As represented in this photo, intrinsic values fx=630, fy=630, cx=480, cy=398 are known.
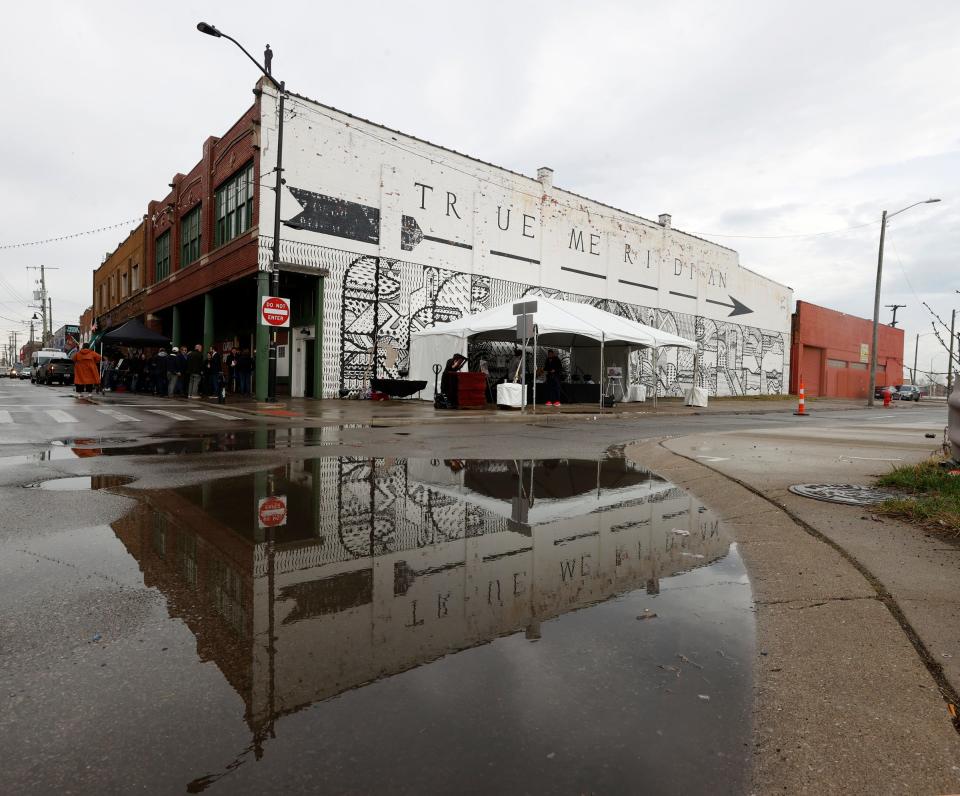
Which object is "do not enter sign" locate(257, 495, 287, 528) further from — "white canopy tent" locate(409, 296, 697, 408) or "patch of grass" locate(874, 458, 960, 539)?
"white canopy tent" locate(409, 296, 697, 408)

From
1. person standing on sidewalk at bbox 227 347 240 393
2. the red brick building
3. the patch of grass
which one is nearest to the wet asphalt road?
the patch of grass

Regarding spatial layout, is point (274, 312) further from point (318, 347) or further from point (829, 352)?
point (829, 352)

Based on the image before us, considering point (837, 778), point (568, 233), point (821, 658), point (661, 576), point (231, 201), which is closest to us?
point (837, 778)

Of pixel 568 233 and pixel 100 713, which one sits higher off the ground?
pixel 568 233

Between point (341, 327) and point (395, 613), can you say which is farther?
point (341, 327)

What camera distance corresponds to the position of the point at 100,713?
6.68 feet

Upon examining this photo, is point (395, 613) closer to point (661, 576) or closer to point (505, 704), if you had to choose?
point (505, 704)

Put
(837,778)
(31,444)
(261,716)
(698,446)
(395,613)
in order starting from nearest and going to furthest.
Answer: (837,778) < (261,716) < (395,613) < (31,444) < (698,446)

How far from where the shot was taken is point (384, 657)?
2.46m

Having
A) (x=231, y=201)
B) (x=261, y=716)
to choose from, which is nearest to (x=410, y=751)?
(x=261, y=716)

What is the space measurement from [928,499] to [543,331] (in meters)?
13.9

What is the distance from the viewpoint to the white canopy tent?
61.7 ft

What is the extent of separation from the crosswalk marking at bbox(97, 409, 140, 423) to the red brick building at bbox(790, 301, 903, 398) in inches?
1607

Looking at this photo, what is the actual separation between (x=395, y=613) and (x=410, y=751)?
107 cm
